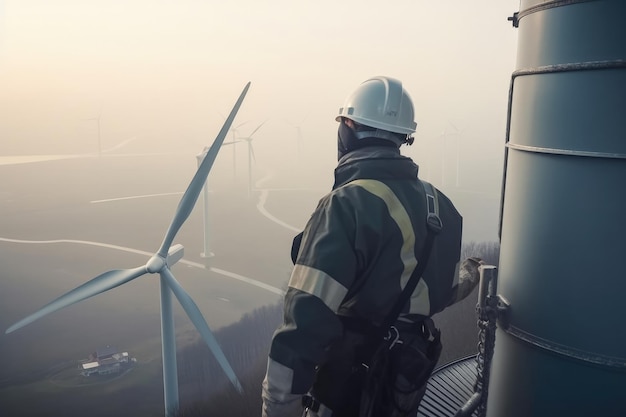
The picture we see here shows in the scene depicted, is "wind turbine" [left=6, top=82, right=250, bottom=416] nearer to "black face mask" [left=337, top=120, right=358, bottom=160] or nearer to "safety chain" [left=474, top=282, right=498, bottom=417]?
"black face mask" [left=337, top=120, right=358, bottom=160]

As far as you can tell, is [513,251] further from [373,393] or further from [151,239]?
[151,239]

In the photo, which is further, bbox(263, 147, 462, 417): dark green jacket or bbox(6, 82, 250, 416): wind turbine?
bbox(6, 82, 250, 416): wind turbine

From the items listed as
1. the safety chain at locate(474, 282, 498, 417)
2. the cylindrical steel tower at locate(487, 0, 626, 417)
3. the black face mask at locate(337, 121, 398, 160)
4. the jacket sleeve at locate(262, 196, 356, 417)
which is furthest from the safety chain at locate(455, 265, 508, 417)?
the jacket sleeve at locate(262, 196, 356, 417)

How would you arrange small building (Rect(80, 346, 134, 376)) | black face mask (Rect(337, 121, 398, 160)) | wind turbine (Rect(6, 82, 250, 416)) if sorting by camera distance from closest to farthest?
1. black face mask (Rect(337, 121, 398, 160))
2. wind turbine (Rect(6, 82, 250, 416))
3. small building (Rect(80, 346, 134, 376))

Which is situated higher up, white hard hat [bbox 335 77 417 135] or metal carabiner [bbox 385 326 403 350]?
white hard hat [bbox 335 77 417 135]

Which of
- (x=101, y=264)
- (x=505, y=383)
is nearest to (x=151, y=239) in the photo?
(x=101, y=264)

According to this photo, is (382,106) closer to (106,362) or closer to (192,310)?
(192,310)

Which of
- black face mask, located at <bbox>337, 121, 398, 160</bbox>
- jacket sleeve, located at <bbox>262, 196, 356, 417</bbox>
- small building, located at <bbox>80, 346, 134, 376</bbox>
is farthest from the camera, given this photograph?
small building, located at <bbox>80, 346, 134, 376</bbox>

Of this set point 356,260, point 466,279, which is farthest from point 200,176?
point 356,260
